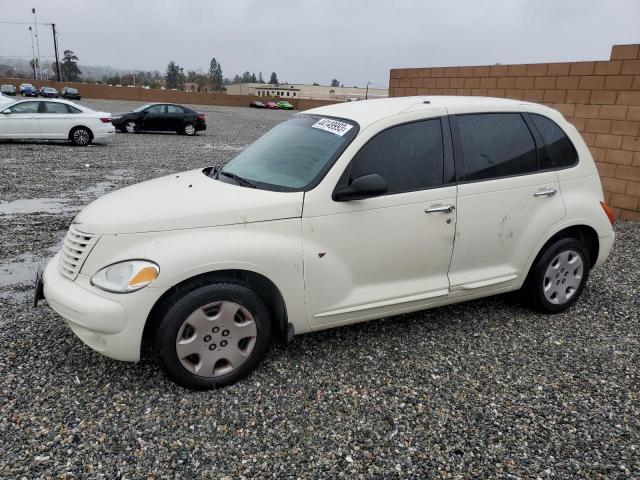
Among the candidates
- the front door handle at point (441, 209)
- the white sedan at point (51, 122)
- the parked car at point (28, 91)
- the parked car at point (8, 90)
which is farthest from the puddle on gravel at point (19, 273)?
the parked car at point (8, 90)

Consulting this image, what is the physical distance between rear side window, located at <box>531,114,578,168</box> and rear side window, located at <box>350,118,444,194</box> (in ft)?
3.43

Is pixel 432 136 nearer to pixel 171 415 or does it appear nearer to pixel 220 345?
pixel 220 345

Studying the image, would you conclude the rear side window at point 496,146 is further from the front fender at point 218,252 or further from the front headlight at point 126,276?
the front headlight at point 126,276

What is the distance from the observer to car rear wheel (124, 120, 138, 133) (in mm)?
21344

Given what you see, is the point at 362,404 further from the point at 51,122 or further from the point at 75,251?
the point at 51,122

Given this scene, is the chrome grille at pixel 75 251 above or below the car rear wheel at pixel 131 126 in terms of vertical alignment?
above

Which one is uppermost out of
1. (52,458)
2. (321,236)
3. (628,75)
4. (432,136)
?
(628,75)

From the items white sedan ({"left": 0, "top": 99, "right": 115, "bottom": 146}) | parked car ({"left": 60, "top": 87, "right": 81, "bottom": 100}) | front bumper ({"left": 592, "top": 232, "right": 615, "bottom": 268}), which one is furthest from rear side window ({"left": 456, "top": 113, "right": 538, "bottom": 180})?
parked car ({"left": 60, "top": 87, "right": 81, "bottom": 100})

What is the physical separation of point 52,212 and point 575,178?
7.03m

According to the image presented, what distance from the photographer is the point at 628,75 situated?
7.75 metres

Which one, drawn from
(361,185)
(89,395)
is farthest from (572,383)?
(89,395)

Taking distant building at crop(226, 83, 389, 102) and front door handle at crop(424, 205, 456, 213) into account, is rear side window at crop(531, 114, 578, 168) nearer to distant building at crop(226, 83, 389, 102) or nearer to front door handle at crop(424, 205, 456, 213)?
front door handle at crop(424, 205, 456, 213)

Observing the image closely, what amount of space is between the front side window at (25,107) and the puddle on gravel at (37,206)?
799cm

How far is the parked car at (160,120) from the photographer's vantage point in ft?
69.8
